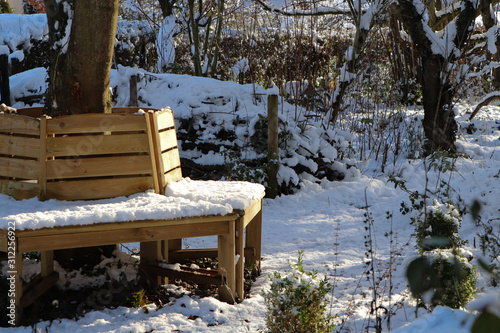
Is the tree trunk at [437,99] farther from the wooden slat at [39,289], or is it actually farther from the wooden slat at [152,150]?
the wooden slat at [39,289]

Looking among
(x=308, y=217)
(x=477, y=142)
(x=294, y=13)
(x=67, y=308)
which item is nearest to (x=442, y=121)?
(x=477, y=142)

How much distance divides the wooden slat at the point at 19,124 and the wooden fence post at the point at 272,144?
10.8 feet

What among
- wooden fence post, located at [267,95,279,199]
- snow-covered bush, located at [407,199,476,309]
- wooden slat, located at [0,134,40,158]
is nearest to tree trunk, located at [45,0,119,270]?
Result: wooden slat, located at [0,134,40,158]

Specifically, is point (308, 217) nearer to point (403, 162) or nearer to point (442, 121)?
point (403, 162)

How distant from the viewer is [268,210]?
18.8 feet

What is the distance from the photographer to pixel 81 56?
339cm

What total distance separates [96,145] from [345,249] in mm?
2415

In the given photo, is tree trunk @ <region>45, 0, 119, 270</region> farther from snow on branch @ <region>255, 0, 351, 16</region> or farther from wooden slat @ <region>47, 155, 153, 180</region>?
snow on branch @ <region>255, 0, 351, 16</region>

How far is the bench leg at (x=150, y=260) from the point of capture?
3450 mm

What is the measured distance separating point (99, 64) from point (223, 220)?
4.64 feet

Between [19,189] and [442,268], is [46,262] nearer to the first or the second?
[19,189]

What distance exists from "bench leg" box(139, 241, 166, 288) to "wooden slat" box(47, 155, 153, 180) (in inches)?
24.9

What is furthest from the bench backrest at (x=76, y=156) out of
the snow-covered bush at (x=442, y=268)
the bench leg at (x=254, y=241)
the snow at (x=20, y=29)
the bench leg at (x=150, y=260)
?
the snow at (x=20, y=29)

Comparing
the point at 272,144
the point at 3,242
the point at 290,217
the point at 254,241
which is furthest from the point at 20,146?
the point at 272,144
